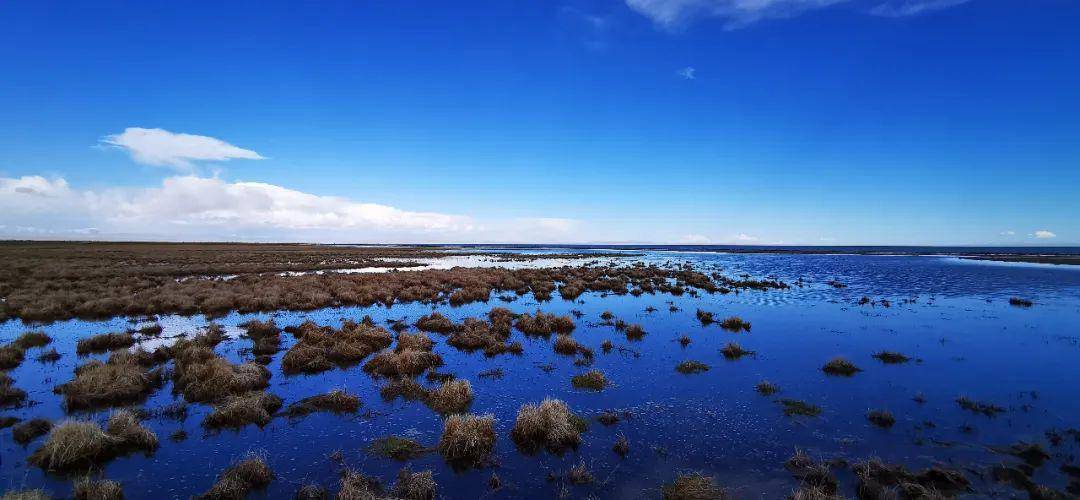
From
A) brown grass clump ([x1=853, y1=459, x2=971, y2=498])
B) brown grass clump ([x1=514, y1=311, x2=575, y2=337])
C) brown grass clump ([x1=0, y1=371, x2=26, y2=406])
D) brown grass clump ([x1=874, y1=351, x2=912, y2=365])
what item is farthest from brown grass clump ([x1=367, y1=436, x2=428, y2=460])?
brown grass clump ([x1=874, y1=351, x2=912, y2=365])

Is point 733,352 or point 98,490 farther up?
point 733,352

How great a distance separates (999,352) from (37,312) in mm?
49236

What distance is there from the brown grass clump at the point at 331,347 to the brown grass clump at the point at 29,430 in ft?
20.0

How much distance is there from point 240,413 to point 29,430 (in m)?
4.40

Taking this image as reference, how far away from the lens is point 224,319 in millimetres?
25656

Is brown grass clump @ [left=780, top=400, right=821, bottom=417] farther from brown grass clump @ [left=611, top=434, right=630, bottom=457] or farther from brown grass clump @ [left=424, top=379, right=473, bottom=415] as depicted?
brown grass clump @ [left=424, top=379, right=473, bottom=415]

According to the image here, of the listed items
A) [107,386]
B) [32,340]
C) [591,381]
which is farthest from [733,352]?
[32,340]

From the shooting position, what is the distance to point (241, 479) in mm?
8797

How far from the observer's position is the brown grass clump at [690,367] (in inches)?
659

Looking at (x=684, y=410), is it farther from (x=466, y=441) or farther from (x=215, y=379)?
(x=215, y=379)

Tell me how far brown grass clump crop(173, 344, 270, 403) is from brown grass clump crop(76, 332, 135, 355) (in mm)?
6069

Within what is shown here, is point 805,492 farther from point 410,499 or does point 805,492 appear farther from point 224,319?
point 224,319

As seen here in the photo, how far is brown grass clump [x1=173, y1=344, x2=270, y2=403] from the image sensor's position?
44.5ft

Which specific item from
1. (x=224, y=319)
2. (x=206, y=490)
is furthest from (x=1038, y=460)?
(x=224, y=319)
